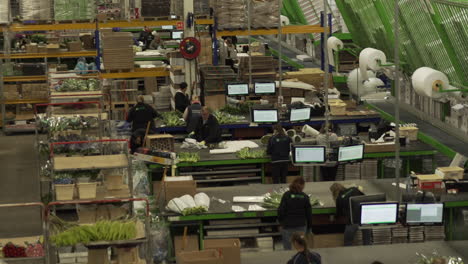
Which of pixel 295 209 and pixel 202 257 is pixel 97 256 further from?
pixel 295 209

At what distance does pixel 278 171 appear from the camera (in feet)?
49.0

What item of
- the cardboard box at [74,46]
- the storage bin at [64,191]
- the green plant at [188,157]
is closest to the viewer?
the storage bin at [64,191]

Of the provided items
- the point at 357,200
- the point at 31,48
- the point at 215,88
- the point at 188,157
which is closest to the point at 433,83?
the point at 188,157

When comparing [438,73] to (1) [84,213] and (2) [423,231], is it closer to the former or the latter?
(2) [423,231]

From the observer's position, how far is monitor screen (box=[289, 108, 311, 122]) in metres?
17.2

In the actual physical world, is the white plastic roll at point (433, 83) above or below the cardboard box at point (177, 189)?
above

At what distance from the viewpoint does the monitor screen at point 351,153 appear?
13523 millimetres

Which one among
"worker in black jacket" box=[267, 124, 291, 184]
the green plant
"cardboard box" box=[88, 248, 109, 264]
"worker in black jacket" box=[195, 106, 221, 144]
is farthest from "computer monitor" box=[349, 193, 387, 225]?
"worker in black jacket" box=[195, 106, 221, 144]

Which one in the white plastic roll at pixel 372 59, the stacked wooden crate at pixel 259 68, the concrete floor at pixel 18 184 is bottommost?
the concrete floor at pixel 18 184

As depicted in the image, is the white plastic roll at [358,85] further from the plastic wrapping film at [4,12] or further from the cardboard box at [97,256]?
the cardboard box at [97,256]

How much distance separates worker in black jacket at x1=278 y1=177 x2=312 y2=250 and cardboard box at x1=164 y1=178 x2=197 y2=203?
4.53 ft

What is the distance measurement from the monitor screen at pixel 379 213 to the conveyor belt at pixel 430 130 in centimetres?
470

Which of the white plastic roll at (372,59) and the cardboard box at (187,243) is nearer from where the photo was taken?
the cardboard box at (187,243)

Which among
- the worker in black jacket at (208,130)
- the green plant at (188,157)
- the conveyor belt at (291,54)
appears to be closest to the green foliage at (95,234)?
the green plant at (188,157)
